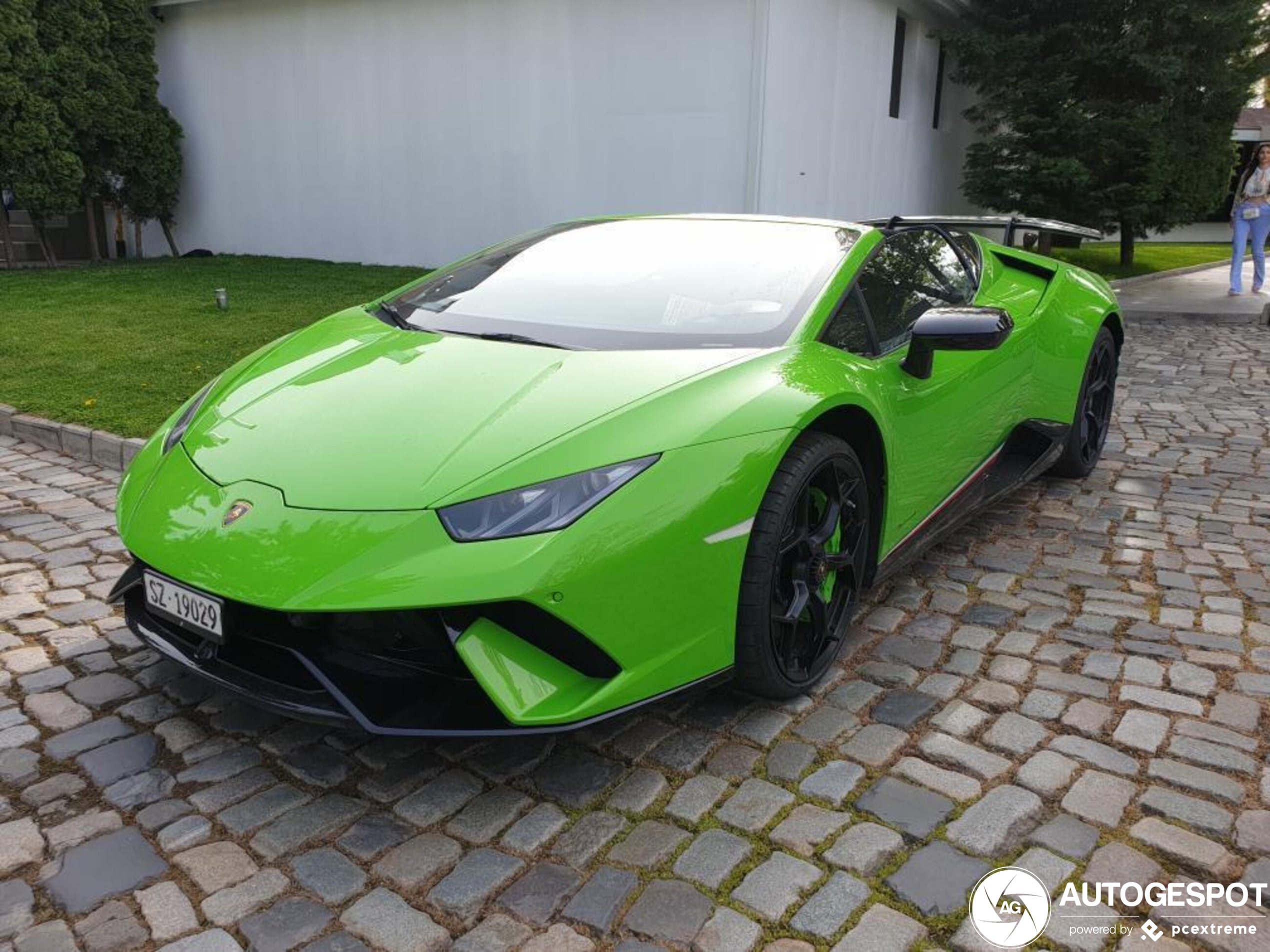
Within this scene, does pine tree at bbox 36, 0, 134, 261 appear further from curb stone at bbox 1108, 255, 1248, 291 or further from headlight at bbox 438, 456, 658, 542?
curb stone at bbox 1108, 255, 1248, 291

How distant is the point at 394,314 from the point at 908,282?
5.71 feet

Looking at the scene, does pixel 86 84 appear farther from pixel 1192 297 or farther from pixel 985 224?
pixel 1192 297

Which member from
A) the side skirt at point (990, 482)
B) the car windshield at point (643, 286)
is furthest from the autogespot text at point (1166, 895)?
the car windshield at point (643, 286)

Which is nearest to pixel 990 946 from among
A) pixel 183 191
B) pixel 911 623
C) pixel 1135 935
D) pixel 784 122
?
pixel 1135 935

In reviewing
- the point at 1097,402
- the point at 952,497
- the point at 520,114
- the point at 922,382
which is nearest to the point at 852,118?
the point at 520,114

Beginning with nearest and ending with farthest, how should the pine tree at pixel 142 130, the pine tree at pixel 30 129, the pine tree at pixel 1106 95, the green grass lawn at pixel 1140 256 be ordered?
the pine tree at pixel 30 129 → the pine tree at pixel 1106 95 → the pine tree at pixel 142 130 → the green grass lawn at pixel 1140 256

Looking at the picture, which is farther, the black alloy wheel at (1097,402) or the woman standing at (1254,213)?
the woman standing at (1254,213)

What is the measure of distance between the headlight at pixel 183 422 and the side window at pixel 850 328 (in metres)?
1.79

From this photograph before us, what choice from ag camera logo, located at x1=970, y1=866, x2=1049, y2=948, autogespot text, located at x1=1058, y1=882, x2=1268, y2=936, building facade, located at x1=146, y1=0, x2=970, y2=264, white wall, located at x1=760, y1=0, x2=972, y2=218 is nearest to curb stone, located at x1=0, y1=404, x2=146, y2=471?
ag camera logo, located at x1=970, y1=866, x2=1049, y2=948

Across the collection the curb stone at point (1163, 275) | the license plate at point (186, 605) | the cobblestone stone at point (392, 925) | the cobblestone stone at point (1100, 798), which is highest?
the license plate at point (186, 605)

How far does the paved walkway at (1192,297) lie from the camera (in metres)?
11.2

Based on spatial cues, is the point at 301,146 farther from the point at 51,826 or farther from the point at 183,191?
the point at 51,826

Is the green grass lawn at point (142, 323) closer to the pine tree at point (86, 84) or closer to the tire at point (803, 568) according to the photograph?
the pine tree at point (86, 84)

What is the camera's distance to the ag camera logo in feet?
6.03
